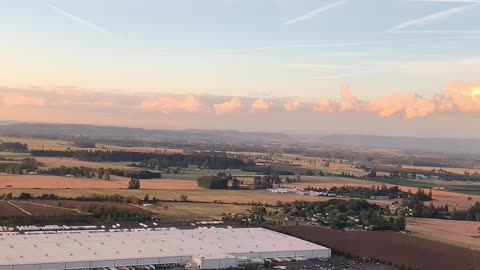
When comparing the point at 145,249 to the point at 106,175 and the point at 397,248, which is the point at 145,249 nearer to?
the point at 397,248

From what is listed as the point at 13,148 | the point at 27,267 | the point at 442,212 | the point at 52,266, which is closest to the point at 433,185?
the point at 442,212

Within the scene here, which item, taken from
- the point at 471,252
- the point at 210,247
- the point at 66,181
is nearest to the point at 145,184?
the point at 66,181

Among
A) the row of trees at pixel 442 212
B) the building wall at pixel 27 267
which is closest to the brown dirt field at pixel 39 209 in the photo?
the building wall at pixel 27 267

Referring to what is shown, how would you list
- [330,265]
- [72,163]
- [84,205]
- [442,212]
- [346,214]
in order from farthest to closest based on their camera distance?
[72,163] < [442,212] < [346,214] < [84,205] < [330,265]

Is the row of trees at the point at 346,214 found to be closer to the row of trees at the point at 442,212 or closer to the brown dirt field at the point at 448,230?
the brown dirt field at the point at 448,230

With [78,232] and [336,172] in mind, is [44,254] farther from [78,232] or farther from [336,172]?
[336,172]

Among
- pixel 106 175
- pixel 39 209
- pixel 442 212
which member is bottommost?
pixel 39 209

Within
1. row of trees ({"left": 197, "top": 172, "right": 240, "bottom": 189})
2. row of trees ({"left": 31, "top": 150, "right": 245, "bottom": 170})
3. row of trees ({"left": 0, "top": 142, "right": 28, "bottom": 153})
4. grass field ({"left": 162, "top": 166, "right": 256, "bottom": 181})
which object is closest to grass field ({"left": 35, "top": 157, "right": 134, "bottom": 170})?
row of trees ({"left": 31, "top": 150, "right": 245, "bottom": 170})
